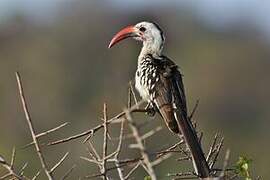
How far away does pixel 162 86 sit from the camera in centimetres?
584

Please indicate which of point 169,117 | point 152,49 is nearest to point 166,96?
point 169,117

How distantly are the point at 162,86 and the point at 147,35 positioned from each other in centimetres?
71

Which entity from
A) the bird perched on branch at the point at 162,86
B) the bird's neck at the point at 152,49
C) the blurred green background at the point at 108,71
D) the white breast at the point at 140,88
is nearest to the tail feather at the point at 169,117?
the bird perched on branch at the point at 162,86

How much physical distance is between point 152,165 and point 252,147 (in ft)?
65.9

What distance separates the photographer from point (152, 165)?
3.86m

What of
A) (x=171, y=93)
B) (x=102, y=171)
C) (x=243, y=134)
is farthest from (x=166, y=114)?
(x=243, y=134)

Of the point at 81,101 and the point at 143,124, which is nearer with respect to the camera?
the point at 143,124

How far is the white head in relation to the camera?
6.40m

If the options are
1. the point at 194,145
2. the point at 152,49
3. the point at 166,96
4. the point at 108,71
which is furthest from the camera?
the point at 108,71

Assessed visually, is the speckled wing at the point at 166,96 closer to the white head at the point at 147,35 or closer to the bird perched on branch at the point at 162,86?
the bird perched on branch at the point at 162,86

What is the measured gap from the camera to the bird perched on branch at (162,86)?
18.1 ft

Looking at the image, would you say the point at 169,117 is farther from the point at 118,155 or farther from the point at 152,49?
the point at 118,155

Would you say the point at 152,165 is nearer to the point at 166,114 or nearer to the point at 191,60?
the point at 166,114

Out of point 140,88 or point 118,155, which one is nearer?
point 118,155
